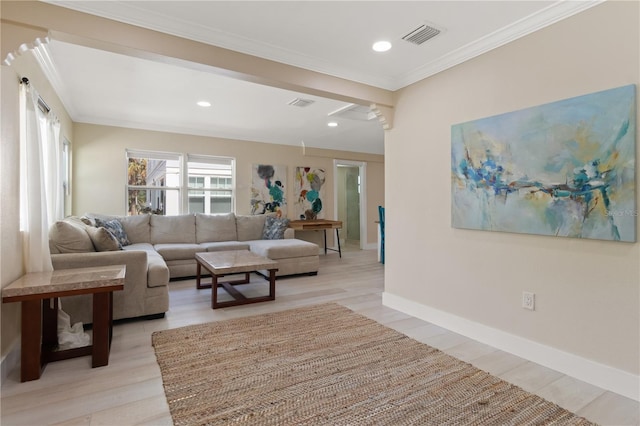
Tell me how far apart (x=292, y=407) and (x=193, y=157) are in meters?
4.99

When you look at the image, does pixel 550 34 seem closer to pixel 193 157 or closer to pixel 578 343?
pixel 578 343

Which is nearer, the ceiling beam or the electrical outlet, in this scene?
the ceiling beam

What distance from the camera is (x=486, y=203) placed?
2.47m

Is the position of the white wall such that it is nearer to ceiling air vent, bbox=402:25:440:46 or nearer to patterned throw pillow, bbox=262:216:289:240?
ceiling air vent, bbox=402:25:440:46

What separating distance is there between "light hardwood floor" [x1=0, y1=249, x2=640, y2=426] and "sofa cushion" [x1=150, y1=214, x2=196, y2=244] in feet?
6.92

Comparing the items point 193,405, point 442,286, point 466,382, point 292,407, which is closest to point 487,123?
point 442,286

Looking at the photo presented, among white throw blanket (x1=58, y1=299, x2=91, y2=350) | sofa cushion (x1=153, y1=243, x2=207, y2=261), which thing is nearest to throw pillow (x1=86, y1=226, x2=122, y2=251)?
white throw blanket (x1=58, y1=299, x2=91, y2=350)

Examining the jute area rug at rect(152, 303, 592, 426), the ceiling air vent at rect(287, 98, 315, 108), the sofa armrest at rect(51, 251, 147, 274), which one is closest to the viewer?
the jute area rug at rect(152, 303, 592, 426)

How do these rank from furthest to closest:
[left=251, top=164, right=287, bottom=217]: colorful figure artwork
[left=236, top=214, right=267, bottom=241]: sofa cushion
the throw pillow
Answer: [left=251, top=164, right=287, bottom=217]: colorful figure artwork → [left=236, top=214, right=267, bottom=241]: sofa cushion → the throw pillow

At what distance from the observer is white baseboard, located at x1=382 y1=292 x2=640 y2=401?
180 cm

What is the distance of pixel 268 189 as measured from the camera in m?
6.35

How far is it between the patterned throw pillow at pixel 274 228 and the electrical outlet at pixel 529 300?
12.6 feet

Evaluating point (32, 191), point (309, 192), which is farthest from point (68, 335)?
point (309, 192)

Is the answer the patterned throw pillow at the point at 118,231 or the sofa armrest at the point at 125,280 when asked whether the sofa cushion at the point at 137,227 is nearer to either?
the patterned throw pillow at the point at 118,231
